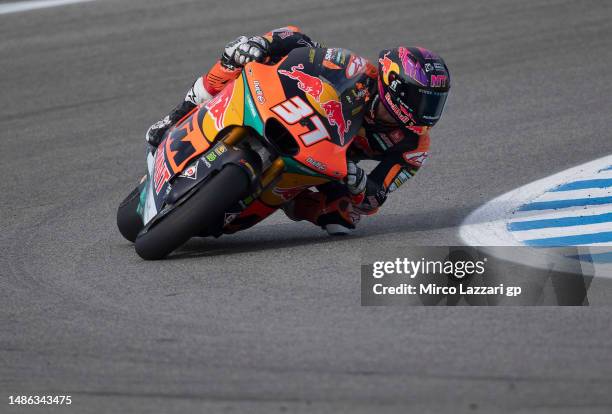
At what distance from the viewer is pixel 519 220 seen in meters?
8.08

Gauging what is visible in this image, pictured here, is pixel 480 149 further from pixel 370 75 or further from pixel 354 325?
pixel 354 325

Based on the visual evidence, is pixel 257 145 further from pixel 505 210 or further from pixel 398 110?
pixel 505 210

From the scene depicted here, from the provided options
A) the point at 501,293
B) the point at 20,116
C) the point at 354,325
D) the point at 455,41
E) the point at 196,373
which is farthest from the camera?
the point at 455,41

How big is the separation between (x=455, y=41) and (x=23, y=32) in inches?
226

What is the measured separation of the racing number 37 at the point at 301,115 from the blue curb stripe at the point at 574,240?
5.32 feet

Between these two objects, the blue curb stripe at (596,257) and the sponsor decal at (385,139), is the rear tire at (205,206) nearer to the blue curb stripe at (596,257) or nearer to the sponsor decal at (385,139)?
the sponsor decal at (385,139)

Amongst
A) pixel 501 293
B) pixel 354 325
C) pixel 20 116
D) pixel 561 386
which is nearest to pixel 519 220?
pixel 501 293

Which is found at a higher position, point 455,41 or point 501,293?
point 501,293

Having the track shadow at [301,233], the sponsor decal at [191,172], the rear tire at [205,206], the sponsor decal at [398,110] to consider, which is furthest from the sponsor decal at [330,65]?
the track shadow at [301,233]

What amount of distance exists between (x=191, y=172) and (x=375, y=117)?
1313 mm

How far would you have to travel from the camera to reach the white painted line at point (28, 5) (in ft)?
51.5

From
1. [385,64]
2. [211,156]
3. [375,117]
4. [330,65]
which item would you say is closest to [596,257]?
[375,117]

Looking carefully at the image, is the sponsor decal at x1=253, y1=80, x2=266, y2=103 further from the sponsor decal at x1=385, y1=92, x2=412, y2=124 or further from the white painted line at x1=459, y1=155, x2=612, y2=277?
the white painted line at x1=459, y1=155, x2=612, y2=277

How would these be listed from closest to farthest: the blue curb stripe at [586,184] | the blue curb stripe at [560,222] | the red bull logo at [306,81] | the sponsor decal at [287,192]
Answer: the red bull logo at [306,81]
the sponsor decal at [287,192]
the blue curb stripe at [560,222]
the blue curb stripe at [586,184]
